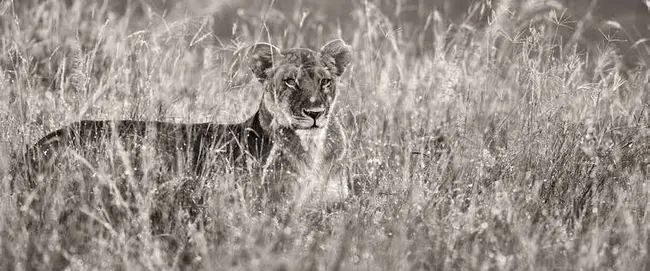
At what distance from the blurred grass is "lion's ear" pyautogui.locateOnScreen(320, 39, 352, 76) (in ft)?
1.59

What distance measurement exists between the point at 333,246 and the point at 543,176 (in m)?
1.87

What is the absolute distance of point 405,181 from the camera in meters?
4.81

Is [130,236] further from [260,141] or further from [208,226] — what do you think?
[260,141]

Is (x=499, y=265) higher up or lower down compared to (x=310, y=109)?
lower down

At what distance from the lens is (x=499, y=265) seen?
3910 mm

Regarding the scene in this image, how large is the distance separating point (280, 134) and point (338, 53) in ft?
2.55

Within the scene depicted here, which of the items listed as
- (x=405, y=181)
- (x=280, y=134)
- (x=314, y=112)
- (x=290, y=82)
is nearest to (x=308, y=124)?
(x=314, y=112)

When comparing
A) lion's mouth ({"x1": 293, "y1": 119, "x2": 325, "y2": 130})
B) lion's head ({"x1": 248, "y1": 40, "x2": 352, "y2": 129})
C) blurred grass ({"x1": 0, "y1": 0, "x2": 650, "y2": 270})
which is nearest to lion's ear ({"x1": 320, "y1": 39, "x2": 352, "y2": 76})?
lion's head ({"x1": 248, "y1": 40, "x2": 352, "y2": 129})

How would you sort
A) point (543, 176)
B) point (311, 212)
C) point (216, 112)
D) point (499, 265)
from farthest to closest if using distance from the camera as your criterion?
1. point (216, 112)
2. point (543, 176)
3. point (311, 212)
4. point (499, 265)

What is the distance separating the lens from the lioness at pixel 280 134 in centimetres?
527

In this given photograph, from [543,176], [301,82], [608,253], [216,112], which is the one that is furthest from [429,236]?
[216,112]

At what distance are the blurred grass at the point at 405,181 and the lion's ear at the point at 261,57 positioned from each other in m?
0.15

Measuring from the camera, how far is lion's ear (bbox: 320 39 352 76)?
232 inches

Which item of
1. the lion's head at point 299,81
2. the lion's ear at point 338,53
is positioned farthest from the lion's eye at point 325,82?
the lion's ear at point 338,53
